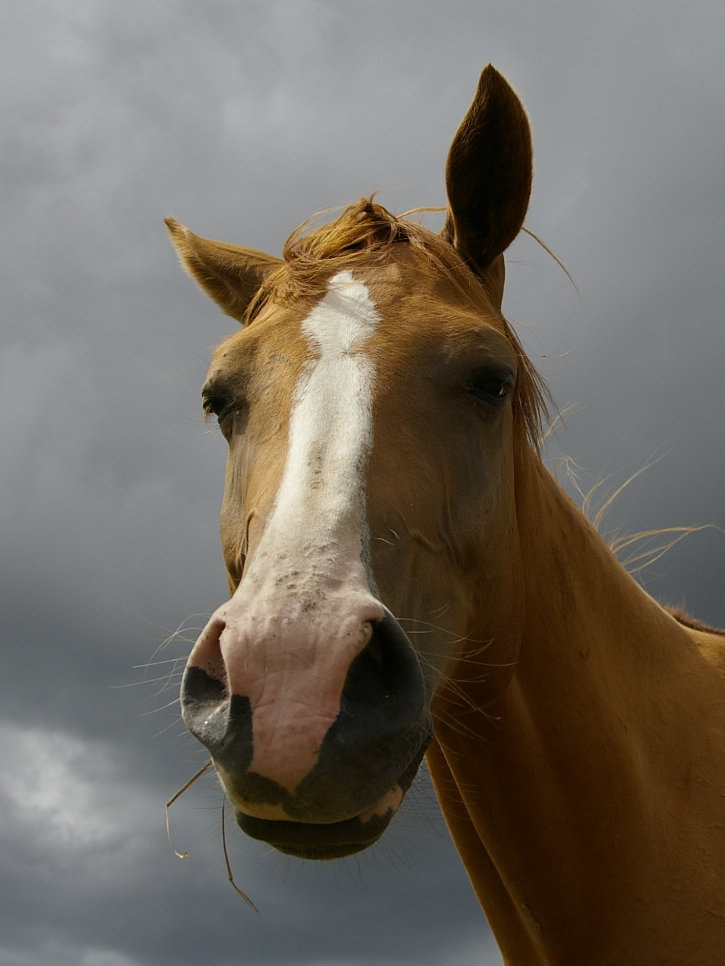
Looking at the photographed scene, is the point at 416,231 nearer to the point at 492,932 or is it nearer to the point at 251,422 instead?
the point at 251,422

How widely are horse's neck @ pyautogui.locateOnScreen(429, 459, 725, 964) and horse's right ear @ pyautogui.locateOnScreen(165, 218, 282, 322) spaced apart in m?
1.79

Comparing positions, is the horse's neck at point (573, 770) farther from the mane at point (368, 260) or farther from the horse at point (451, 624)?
the mane at point (368, 260)

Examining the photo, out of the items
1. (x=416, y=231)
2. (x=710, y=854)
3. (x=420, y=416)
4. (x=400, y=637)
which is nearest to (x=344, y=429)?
(x=420, y=416)

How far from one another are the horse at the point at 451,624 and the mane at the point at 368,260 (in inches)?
0.5

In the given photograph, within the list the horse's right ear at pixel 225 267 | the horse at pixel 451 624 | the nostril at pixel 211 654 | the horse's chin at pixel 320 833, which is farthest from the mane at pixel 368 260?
the horse's chin at pixel 320 833

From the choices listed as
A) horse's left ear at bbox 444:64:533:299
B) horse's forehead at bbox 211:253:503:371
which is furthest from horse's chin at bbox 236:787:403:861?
horse's left ear at bbox 444:64:533:299

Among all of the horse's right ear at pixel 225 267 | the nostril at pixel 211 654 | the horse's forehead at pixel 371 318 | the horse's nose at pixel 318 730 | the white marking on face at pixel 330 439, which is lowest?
the horse's nose at pixel 318 730

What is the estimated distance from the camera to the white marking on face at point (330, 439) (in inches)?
87.7

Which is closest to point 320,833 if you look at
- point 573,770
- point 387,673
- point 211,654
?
point 387,673

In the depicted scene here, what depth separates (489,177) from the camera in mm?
3666

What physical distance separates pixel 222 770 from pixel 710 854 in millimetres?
2230

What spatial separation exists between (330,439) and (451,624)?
2.72 feet

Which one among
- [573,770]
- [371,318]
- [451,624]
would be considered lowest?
[573,770]

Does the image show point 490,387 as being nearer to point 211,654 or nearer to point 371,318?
point 371,318
